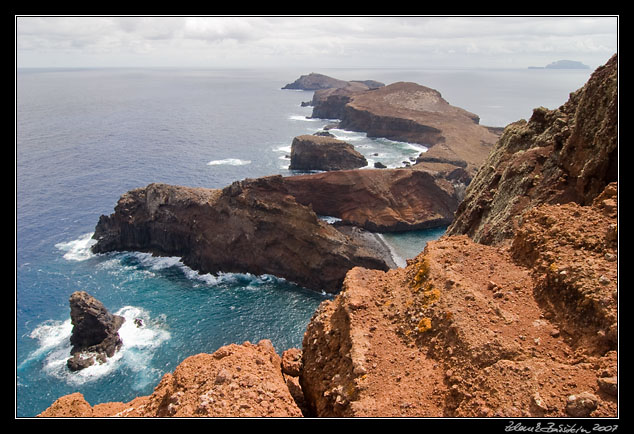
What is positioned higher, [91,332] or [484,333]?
[484,333]

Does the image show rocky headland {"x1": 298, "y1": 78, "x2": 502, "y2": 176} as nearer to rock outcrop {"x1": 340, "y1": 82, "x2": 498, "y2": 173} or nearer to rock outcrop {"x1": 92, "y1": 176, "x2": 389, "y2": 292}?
rock outcrop {"x1": 340, "y1": 82, "x2": 498, "y2": 173}

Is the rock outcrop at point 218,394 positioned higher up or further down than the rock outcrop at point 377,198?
higher up

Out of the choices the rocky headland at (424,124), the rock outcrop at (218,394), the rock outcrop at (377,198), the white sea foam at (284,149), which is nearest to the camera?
the rock outcrop at (218,394)

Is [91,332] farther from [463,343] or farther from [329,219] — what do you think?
[329,219]

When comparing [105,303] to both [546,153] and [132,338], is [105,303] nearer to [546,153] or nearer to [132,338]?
[132,338]

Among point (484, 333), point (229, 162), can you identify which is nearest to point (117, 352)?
point (484, 333)

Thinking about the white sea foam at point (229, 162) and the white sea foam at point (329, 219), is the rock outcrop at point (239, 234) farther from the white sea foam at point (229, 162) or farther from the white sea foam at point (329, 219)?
the white sea foam at point (229, 162)

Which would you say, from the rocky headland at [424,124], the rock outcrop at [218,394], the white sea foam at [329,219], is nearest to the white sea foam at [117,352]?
the rock outcrop at [218,394]
